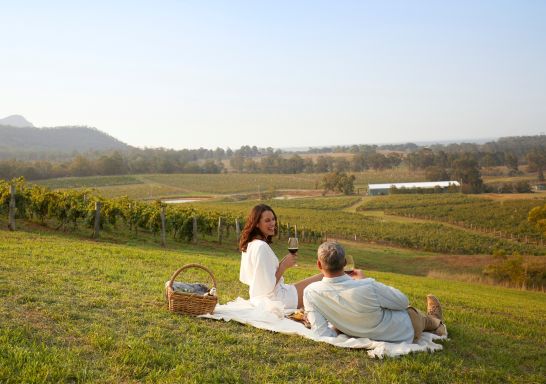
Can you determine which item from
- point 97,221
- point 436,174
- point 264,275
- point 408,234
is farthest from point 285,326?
point 436,174

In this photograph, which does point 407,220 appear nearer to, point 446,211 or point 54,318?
point 446,211

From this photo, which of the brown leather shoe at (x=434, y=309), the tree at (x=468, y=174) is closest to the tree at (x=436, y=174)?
the tree at (x=468, y=174)

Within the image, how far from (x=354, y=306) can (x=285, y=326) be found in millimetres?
844

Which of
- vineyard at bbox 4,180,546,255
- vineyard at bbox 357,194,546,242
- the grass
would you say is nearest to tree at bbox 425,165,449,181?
vineyard at bbox 357,194,546,242

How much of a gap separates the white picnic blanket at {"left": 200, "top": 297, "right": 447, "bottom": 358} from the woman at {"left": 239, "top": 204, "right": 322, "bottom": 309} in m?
0.16

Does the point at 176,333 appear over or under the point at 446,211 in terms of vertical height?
over

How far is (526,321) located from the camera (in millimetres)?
7422

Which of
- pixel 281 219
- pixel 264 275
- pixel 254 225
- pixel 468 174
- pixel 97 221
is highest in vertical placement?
pixel 254 225

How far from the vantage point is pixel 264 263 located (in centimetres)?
557

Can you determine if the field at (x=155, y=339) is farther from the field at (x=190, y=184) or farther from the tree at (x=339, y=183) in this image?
the tree at (x=339, y=183)

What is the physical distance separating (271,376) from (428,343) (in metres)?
1.79

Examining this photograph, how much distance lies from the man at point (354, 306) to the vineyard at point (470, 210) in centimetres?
5133

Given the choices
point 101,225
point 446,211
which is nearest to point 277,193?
point 446,211

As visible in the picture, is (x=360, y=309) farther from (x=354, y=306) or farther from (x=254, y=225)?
(x=254, y=225)
